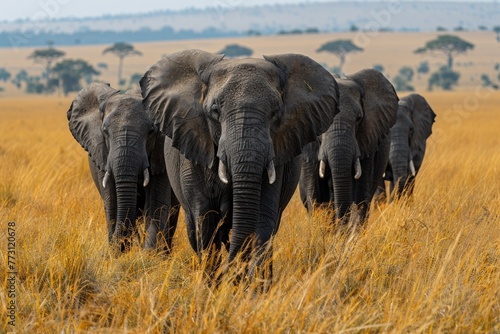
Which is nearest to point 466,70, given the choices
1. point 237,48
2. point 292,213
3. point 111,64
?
point 237,48

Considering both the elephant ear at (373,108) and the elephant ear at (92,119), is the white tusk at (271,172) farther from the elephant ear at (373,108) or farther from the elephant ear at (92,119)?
the elephant ear at (373,108)

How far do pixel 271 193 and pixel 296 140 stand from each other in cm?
35

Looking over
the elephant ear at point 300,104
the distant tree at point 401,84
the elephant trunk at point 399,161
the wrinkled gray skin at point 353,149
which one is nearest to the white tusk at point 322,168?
the wrinkled gray skin at point 353,149

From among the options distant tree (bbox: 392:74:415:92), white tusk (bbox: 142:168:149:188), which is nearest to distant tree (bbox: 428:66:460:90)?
distant tree (bbox: 392:74:415:92)

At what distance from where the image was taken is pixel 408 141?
11.5 m

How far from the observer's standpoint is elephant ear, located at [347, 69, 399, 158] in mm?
8492

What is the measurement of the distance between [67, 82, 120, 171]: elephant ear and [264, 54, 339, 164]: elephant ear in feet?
7.80

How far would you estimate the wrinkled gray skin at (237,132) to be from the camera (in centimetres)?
520

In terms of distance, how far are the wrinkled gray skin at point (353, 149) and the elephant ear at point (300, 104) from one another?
2.10 m

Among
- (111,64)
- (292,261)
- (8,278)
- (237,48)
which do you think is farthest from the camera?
(111,64)

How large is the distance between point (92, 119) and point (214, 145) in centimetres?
275

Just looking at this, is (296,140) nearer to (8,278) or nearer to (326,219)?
(8,278)

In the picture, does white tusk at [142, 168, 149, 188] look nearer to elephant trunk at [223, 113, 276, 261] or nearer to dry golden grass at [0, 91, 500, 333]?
dry golden grass at [0, 91, 500, 333]

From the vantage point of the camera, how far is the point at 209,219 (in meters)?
5.74
